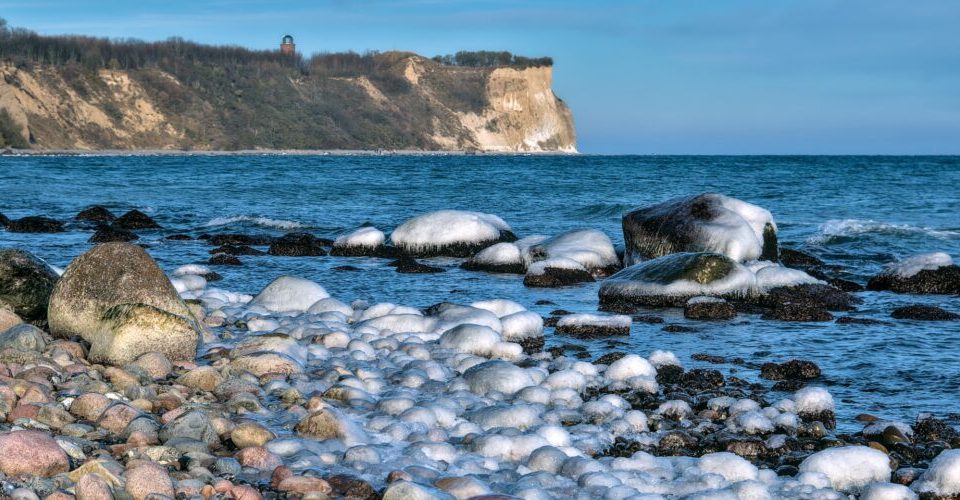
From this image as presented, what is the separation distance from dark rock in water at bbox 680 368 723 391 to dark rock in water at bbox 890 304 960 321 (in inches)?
163

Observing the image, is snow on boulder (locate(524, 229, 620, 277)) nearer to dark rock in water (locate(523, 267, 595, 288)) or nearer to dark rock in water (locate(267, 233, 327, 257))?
dark rock in water (locate(523, 267, 595, 288))

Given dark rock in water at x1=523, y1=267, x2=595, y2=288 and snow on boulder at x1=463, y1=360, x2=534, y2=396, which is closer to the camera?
snow on boulder at x1=463, y1=360, x2=534, y2=396

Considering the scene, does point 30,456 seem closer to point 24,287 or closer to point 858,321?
point 24,287

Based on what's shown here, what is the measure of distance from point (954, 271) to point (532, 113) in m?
149

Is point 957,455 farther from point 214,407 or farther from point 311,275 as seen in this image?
point 311,275

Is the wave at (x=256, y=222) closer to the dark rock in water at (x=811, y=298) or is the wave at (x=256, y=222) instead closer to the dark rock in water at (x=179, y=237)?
the dark rock in water at (x=179, y=237)

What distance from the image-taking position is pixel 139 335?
6863 mm

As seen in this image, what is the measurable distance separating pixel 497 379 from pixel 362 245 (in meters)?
9.79

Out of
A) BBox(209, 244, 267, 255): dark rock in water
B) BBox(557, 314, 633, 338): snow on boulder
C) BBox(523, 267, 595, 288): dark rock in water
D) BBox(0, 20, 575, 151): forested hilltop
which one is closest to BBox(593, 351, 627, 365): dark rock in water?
BBox(557, 314, 633, 338): snow on boulder

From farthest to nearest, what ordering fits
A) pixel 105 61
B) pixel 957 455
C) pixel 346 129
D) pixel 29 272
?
1. pixel 346 129
2. pixel 105 61
3. pixel 29 272
4. pixel 957 455

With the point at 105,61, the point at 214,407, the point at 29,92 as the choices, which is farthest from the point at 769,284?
the point at 105,61

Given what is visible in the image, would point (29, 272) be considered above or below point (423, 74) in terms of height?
below

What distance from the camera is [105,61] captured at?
130 metres

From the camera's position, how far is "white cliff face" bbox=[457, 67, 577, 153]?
15550 cm
